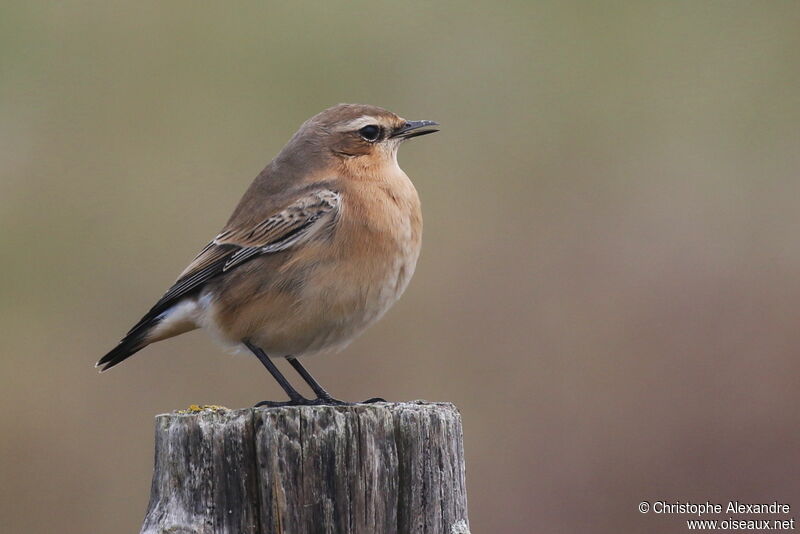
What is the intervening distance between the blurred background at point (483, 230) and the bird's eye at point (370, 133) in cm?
336

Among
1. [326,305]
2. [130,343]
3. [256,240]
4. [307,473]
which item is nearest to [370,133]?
[256,240]

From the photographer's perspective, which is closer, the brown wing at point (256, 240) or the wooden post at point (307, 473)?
the wooden post at point (307, 473)

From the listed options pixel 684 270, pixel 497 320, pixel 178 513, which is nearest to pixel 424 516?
pixel 178 513

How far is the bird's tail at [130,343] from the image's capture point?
732 centimetres

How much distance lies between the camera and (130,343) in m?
7.41

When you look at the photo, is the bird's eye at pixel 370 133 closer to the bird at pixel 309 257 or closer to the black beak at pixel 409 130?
the bird at pixel 309 257

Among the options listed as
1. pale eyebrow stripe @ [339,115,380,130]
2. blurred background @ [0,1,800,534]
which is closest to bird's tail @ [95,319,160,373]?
pale eyebrow stripe @ [339,115,380,130]

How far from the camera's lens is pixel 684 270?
12.3 meters

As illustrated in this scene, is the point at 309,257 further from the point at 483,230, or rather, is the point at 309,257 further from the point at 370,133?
the point at 483,230

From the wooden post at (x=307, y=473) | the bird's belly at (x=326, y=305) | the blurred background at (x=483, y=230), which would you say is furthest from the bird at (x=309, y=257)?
the blurred background at (x=483, y=230)

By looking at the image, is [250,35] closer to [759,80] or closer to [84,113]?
[84,113]

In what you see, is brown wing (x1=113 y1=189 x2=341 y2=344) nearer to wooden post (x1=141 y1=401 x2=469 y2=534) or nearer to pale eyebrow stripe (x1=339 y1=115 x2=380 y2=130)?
pale eyebrow stripe (x1=339 y1=115 x2=380 y2=130)

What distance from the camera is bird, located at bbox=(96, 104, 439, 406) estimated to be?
22.8 ft

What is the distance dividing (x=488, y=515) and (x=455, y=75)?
716 centimetres
